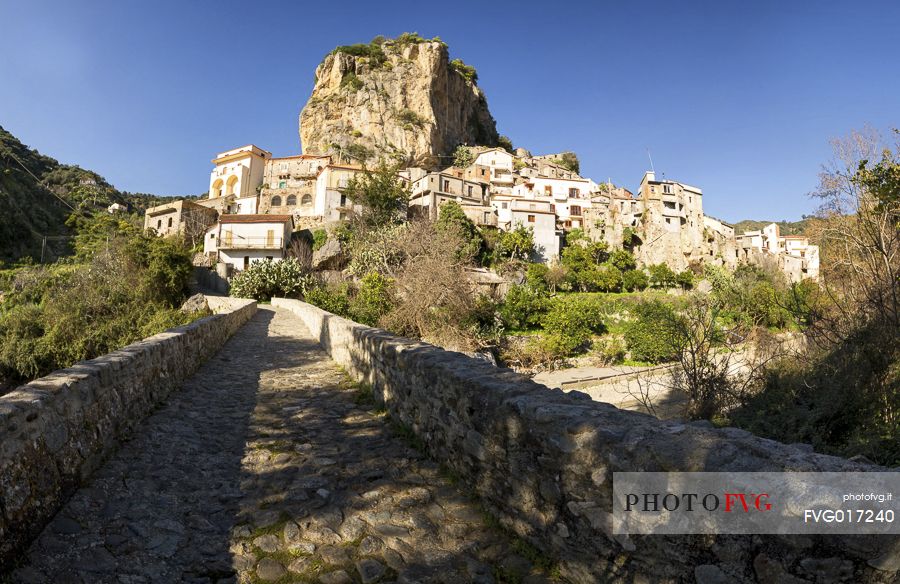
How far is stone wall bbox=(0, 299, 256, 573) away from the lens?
104 inches

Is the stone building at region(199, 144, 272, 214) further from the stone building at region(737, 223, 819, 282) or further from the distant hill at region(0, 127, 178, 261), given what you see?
the stone building at region(737, 223, 819, 282)

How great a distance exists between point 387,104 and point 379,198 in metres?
29.1

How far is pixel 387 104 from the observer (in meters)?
64.2

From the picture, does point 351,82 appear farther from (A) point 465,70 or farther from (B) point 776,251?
(B) point 776,251

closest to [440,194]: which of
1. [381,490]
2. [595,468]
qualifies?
[381,490]

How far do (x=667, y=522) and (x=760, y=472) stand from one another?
475 millimetres

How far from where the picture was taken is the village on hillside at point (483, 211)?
4366 centimetres

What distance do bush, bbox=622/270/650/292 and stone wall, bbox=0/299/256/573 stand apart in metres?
48.0

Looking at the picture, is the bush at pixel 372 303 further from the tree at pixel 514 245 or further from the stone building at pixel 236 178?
the stone building at pixel 236 178

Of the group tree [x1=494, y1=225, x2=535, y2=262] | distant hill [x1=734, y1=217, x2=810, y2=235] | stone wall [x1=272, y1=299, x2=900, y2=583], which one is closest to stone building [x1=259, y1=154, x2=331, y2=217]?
tree [x1=494, y1=225, x2=535, y2=262]

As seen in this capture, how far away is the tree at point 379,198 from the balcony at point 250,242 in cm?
812

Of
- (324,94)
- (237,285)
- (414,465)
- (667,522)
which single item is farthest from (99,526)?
(324,94)

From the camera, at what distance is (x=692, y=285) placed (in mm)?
49750

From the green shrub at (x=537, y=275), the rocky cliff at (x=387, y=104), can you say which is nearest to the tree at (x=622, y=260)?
the green shrub at (x=537, y=275)
